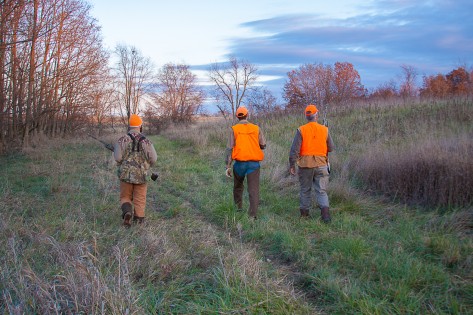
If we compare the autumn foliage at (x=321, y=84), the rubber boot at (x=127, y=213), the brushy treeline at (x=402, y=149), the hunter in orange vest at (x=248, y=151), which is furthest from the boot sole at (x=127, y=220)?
the autumn foliage at (x=321, y=84)

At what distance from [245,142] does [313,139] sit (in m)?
1.22

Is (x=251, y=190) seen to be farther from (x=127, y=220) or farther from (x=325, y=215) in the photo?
(x=127, y=220)

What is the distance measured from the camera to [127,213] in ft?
20.8

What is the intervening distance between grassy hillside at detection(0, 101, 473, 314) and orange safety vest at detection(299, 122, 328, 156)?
119cm

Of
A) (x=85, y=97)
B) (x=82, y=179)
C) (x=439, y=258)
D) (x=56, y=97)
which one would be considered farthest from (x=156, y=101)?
(x=439, y=258)

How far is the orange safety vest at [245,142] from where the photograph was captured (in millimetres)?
7160

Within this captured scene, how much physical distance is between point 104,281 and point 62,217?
3.35 meters

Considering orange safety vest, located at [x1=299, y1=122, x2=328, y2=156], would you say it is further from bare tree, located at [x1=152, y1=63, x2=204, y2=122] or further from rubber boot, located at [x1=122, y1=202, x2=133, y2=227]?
bare tree, located at [x1=152, y1=63, x2=204, y2=122]

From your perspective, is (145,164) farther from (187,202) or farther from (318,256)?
(318,256)

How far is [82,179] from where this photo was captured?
10531 mm

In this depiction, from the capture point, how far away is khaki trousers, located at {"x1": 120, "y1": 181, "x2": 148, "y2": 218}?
6.59 meters

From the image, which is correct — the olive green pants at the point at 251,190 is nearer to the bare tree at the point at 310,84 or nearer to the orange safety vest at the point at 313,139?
the orange safety vest at the point at 313,139

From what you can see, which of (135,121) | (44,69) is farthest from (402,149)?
(44,69)

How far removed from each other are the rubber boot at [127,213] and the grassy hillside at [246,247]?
204mm
